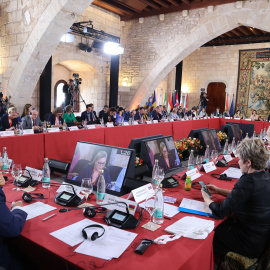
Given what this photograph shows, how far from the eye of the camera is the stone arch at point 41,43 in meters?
6.22

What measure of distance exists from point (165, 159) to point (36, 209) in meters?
1.54

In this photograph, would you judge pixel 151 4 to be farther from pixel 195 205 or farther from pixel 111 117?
pixel 195 205

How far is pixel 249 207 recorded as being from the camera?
1759 millimetres

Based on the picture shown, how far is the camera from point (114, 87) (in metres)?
11.0

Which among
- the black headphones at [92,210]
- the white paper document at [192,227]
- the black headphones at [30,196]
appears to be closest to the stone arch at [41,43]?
the black headphones at [30,196]

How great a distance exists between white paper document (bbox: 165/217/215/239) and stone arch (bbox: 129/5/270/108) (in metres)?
8.72

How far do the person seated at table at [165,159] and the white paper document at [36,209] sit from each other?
54.0 inches

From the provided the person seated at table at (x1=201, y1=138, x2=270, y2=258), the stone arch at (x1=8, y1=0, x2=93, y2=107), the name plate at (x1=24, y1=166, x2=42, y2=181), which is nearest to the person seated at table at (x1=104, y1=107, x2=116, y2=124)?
the stone arch at (x1=8, y1=0, x2=93, y2=107)

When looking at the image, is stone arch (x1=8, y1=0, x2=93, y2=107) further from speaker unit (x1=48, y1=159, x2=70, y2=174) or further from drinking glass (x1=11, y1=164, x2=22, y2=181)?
drinking glass (x1=11, y1=164, x2=22, y2=181)

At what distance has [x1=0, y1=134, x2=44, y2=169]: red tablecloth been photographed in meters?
3.88

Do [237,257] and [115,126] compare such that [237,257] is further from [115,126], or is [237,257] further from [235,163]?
[115,126]

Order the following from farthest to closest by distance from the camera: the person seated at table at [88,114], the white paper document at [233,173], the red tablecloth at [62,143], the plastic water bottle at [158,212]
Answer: the person seated at table at [88,114] < the red tablecloth at [62,143] < the white paper document at [233,173] < the plastic water bottle at [158,212]

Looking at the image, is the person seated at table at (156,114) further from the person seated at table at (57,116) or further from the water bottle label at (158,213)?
the water bottle label at (158,213)

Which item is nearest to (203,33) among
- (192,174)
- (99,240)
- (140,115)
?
(140,115)
